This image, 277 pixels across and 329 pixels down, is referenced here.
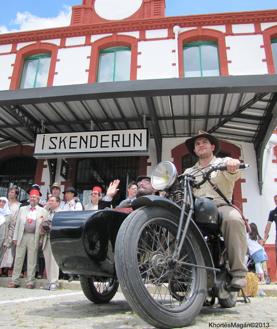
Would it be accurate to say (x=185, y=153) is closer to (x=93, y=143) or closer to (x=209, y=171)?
(x=93, y=143)

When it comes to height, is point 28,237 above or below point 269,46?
below

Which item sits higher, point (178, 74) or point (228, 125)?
point (178, 74)

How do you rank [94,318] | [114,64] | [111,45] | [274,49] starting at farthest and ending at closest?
1. [111,45]
2. [114,64]
3. [274,49]
4. [94,318]

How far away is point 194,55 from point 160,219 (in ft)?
39.6

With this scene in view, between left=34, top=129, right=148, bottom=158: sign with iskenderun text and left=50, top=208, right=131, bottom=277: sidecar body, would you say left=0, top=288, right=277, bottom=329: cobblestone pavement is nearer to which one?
left=50, top=208, right=131, bottom=277: sidecar body

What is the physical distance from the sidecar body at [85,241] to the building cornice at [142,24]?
481 inches

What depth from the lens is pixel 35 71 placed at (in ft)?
46.9

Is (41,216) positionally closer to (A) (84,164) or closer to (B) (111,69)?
(A) (84,164)

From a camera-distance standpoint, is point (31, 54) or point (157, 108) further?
point (31, 54)

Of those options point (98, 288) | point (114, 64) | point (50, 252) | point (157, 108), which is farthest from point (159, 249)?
point (114, 64)

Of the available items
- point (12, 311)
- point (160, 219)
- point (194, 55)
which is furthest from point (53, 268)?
point (194, 55)

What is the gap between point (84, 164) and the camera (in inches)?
456

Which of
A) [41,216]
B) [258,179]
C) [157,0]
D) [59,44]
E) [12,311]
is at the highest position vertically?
[157,0]

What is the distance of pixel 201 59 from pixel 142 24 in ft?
9.35
